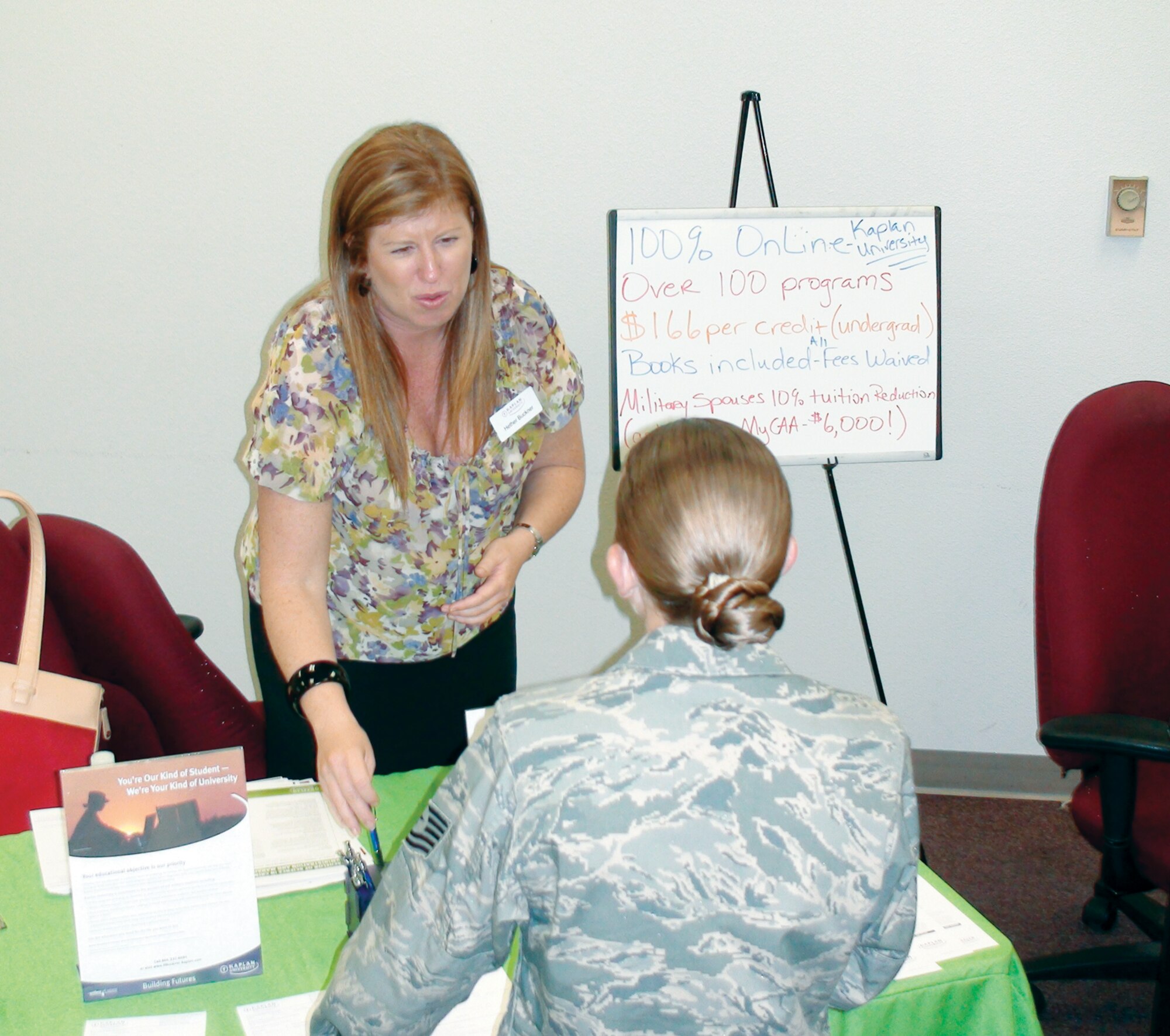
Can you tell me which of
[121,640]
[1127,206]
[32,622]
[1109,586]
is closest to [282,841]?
[32,622]

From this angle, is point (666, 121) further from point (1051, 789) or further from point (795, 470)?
point (1051, 789)

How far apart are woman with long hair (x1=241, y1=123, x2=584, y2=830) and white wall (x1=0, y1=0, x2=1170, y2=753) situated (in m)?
0.93

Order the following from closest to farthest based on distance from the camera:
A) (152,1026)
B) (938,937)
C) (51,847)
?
(152,1026), (938,937), (51,847)

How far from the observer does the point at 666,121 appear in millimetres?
2410

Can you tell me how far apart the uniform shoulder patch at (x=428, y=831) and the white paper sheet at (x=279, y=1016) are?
0.86 feet

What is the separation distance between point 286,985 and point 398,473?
0.69 meters

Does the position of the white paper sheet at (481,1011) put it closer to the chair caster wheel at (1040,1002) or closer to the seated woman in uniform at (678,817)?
the seated woman in uniform at (678,817)

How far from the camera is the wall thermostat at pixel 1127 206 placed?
2.41 m

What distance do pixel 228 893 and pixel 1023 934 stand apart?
1.80 m

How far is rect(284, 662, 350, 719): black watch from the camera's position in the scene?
1.34 metres

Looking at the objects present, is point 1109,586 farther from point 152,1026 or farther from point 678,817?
point 152,1026

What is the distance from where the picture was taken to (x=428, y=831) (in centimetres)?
91

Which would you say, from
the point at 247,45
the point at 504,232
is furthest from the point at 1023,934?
the point at 247,45

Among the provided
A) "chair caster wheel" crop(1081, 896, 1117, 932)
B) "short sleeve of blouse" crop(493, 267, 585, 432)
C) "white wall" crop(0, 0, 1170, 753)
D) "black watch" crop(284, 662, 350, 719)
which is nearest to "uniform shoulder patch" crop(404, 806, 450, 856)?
"black watch" crop(284, 662, 350, 719)
